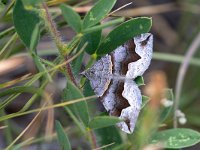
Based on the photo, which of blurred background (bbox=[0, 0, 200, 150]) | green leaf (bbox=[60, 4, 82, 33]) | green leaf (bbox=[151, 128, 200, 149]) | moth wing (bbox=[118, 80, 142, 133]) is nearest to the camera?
green leaf (bbox=[60, 4, 82, 33])

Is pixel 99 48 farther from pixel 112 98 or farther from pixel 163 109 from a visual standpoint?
pixel 163 109

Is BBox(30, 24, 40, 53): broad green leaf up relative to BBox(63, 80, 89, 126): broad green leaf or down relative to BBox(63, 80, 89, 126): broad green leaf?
up

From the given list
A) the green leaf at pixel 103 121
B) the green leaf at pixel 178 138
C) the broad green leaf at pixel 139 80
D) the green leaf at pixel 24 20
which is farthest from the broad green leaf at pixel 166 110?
the green leaf at pixel 24 20

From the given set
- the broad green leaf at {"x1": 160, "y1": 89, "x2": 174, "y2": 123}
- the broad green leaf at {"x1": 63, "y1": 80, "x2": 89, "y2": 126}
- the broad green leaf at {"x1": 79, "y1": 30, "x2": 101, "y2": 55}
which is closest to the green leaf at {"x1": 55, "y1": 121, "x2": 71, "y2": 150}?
the broad green leaf at {"x1": 63, "y1": 80, "x2": 89, "y2": 126}

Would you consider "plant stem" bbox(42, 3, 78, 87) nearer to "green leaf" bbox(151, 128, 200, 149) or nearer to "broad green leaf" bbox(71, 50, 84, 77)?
"broad green leaf" bbox(71, 50, 84, 77)

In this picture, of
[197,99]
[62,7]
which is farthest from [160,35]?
[62,7]

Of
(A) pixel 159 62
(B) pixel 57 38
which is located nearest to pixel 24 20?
(B) pixel 57 38

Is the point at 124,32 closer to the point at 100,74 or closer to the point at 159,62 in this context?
the point at 100,74
